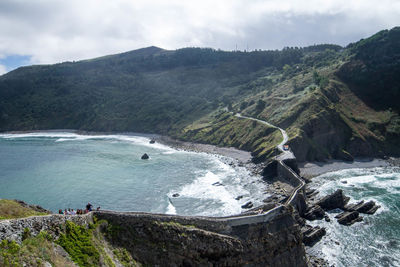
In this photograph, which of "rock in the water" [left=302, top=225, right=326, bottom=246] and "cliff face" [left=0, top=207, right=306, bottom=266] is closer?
"cliff face" [left=0, top=207, right=306, bottom=266]

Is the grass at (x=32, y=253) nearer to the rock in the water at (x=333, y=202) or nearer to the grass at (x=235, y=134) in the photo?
the rock in the water at (x=333, y=202)

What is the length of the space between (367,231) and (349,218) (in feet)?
11.8

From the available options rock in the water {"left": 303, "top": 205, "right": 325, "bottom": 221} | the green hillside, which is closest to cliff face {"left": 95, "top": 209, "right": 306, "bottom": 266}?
rock in the water {"left": 303, "top": 205, "right": 325, "bottom": 221}

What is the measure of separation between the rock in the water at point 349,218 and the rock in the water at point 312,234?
5374mm

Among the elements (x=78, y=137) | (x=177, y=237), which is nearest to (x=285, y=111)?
(x=177, y=237)

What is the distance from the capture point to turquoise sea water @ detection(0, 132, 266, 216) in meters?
59.6

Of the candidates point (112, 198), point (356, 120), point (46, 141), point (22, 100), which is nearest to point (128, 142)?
point (46, 141)

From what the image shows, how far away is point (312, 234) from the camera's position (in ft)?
146

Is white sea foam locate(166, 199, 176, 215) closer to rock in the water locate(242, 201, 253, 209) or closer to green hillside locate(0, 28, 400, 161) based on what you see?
rock in the water locate(242, 201, 253, 209)

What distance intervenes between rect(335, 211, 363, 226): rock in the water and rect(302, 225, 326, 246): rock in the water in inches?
212

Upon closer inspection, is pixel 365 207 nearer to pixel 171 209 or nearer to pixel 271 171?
pixel 271 171

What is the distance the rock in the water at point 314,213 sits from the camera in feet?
166

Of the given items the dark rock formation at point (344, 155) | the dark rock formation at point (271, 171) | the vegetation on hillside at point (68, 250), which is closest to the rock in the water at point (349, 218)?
the dark rock formation at point (271, 171)

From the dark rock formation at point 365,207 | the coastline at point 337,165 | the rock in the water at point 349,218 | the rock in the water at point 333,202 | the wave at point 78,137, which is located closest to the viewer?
the rock in the water at point 349,218
